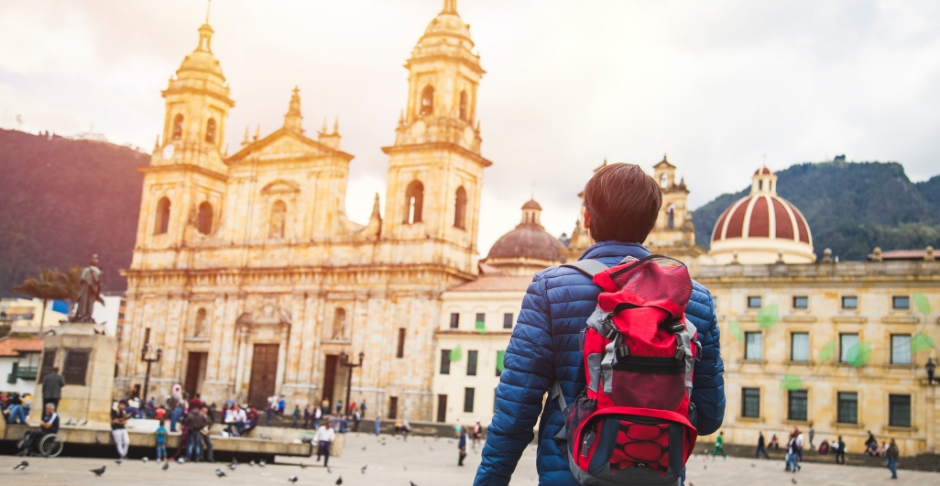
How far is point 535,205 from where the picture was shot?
74.7 m

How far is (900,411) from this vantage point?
130 ft

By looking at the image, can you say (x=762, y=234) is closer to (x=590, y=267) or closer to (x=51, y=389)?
(x=51, y=389)

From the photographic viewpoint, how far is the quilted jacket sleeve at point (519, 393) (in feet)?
10.7

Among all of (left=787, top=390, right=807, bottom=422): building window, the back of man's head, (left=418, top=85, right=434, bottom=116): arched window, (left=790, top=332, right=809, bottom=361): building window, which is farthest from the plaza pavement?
(left=418, top=85, right=434, bottom=116): arched window

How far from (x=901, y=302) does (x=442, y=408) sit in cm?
2128

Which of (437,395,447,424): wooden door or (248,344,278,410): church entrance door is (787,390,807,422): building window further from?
(248,344,278,410): church entrance door

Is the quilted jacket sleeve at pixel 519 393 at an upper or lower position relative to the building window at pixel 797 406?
lower

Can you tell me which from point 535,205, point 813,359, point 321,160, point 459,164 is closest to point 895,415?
point 813,359

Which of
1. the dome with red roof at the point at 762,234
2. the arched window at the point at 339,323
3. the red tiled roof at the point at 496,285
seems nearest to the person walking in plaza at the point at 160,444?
the red tiled roof at the point at 496,285

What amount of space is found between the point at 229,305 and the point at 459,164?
1508cm

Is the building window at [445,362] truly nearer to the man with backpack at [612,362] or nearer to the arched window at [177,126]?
the arched window at [177,126]

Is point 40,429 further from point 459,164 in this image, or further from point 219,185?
point 219,185

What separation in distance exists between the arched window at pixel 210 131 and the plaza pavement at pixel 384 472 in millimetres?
29746

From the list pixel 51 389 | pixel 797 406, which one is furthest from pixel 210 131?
pixel 51 389
